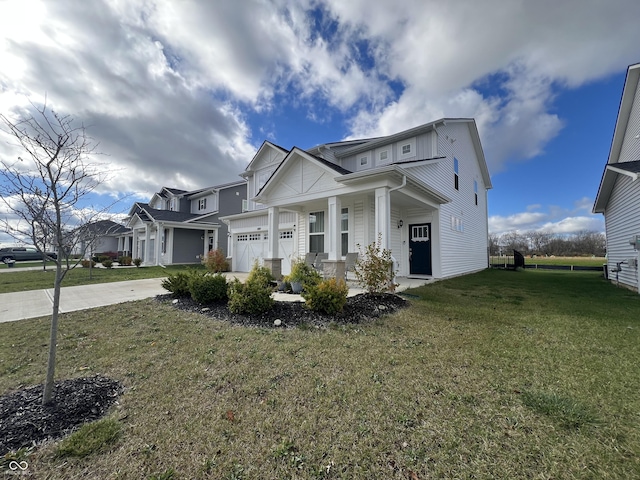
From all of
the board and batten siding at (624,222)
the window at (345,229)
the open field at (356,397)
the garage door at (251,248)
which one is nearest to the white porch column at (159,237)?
the garage door at (251,248)

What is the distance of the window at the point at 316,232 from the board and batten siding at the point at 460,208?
4.94m

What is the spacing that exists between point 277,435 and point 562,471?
6.41 feet

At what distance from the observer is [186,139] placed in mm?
17484

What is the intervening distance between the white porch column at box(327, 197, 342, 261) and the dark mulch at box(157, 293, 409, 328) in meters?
2.10

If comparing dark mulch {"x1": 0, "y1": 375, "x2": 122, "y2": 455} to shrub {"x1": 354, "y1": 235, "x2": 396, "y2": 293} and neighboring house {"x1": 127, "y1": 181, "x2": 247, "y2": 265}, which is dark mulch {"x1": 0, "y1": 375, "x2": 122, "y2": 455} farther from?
neighboring house {"x1": 127, "y1": 181, "x2": 247, "y2": 265}

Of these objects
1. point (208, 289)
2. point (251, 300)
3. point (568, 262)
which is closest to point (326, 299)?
point (251, 300)

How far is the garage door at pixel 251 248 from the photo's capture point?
13516 mm

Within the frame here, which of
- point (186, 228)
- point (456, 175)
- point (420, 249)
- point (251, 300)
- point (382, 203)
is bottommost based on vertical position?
point (251, 300)

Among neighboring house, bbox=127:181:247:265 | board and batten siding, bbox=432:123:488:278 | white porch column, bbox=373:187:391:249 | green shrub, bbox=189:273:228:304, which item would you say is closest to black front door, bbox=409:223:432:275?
board and batten siding, bbox=432:123:488:278

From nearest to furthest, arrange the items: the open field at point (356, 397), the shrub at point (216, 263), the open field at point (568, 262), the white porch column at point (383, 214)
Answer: the open field at point (356, 397) < the white porch column at point (383, 214) < the shrub at point (216, 263) < the open field at point (568, 262)

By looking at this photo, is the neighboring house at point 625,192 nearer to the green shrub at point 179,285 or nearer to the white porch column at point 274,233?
the white porch column at point 274,233

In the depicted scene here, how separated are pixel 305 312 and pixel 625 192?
11.9 m

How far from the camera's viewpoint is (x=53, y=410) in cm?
240

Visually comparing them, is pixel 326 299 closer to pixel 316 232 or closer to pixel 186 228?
pixel 316 232
